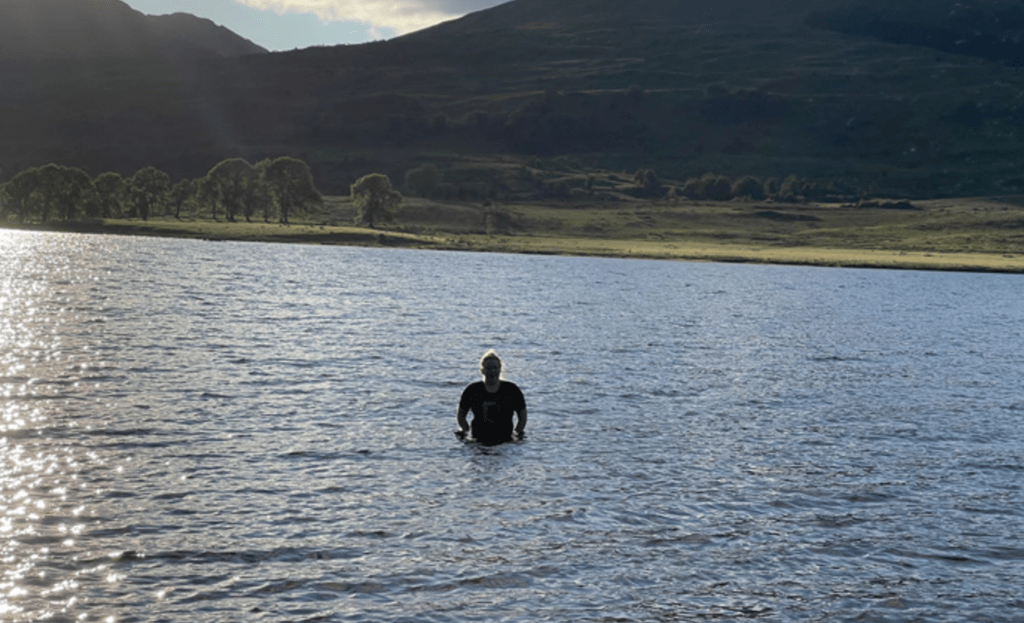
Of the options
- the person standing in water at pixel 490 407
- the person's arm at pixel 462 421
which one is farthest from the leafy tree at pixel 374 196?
the person standing in water at pixel 490 407

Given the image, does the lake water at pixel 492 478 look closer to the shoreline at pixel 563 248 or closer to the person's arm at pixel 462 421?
the person's arm at pixel 462 421

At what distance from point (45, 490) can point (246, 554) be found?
251 inches

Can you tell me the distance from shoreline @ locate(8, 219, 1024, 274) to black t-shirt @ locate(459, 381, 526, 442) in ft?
482

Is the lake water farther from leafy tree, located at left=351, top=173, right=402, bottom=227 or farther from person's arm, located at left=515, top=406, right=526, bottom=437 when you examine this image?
leafy tree, located at left=351, top=173, right=402, bottom=227

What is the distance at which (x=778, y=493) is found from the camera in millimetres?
23625

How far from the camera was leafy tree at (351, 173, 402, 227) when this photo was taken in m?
196

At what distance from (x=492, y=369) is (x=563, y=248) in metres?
161

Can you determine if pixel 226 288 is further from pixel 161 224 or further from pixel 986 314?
pixel 161 224

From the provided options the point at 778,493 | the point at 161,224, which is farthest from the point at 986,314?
the point at 161,224

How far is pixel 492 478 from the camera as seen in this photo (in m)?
23.8

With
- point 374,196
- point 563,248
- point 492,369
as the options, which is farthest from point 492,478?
point 374,196

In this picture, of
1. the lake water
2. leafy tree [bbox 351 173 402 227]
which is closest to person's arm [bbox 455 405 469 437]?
the lake water

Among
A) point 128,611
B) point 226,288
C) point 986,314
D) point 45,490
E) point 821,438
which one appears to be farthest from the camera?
point 986,314

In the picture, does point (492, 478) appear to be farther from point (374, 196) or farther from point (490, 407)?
point (374, 196)
